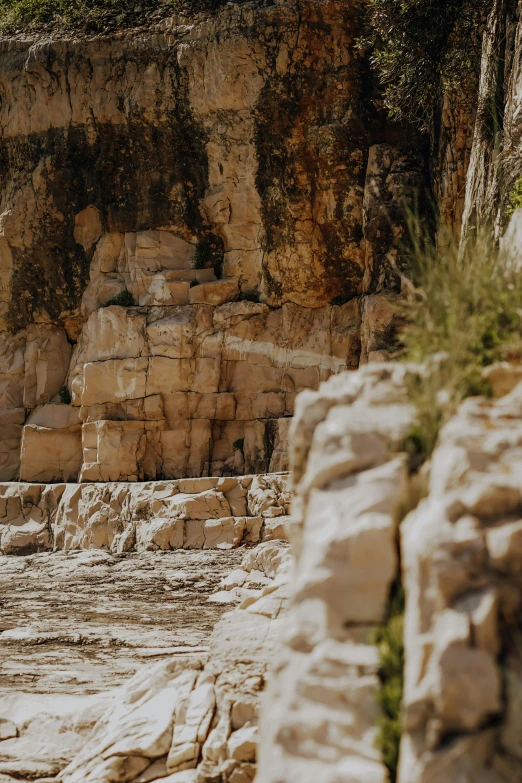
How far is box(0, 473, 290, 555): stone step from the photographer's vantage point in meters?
16.1

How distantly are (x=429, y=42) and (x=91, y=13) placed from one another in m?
11.8

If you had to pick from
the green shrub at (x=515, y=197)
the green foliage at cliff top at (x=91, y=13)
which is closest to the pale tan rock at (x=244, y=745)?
the green shrub at (x=515, y=197)

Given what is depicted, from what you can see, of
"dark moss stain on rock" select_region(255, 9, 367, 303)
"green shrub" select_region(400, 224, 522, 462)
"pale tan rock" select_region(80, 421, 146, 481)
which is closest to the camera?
"green shrub" select_region(400, 224, 522, 462)

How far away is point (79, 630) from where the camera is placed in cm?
1005

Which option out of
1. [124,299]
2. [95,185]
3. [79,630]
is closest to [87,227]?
[95,185]

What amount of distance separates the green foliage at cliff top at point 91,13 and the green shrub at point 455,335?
19125mm

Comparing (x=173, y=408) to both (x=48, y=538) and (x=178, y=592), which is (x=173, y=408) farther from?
(x=178, y=592)

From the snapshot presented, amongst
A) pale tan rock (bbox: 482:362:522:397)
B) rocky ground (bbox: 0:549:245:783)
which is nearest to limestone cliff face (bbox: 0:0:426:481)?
rocky ground (bbox: 0:549:245:783)

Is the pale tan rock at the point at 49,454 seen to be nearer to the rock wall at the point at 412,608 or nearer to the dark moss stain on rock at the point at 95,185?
the dark moss stain on rock at the point at 95,185

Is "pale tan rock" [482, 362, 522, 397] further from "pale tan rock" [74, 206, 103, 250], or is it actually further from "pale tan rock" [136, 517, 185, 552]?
"pale tan rock" [74, 206, 103, 250]

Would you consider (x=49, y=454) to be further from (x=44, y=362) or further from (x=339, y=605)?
(x=339, y=605)

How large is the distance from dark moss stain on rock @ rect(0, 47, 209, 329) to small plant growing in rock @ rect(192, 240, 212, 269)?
0.23m

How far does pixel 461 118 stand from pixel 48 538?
41.7ft

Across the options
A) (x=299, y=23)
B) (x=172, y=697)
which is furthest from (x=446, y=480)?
(x=299, y=23)
